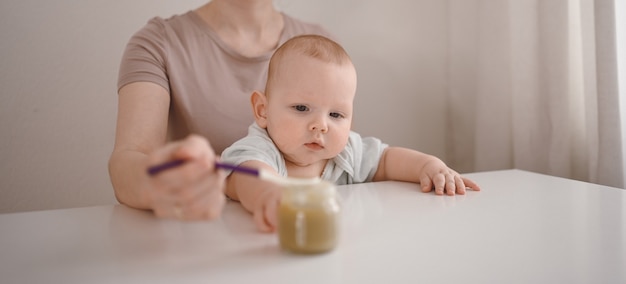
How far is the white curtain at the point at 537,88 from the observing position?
1355 millimetres

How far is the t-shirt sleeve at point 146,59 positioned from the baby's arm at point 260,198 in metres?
0.47

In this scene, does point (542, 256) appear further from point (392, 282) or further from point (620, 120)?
point (620, 120)

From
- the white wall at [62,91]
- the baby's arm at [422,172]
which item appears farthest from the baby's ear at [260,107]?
the white wall at [62,91]

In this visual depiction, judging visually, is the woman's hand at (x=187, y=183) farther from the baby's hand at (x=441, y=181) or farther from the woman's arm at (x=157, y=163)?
the baby's hand at (x=441, y=181)

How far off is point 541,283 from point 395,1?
6.05 ft

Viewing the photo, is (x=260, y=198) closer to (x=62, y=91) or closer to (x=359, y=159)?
(x=359, y=159)

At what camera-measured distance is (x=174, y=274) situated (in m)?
0.56

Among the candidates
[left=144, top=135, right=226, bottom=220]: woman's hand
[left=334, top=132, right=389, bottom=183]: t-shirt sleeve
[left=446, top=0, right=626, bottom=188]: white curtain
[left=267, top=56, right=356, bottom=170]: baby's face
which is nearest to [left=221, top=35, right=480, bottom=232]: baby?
[left=267, top=56, right=356, bottom=170]: baby's face

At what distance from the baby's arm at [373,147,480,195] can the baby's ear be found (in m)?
0.34

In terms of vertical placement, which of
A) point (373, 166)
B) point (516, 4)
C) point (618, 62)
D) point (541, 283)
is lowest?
point (541, 283)

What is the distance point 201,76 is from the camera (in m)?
1.36

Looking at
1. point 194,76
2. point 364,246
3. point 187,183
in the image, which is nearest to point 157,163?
point 187,183

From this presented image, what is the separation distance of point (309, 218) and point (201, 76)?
0.89m

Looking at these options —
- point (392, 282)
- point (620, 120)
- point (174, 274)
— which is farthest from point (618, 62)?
point (174, 274)
